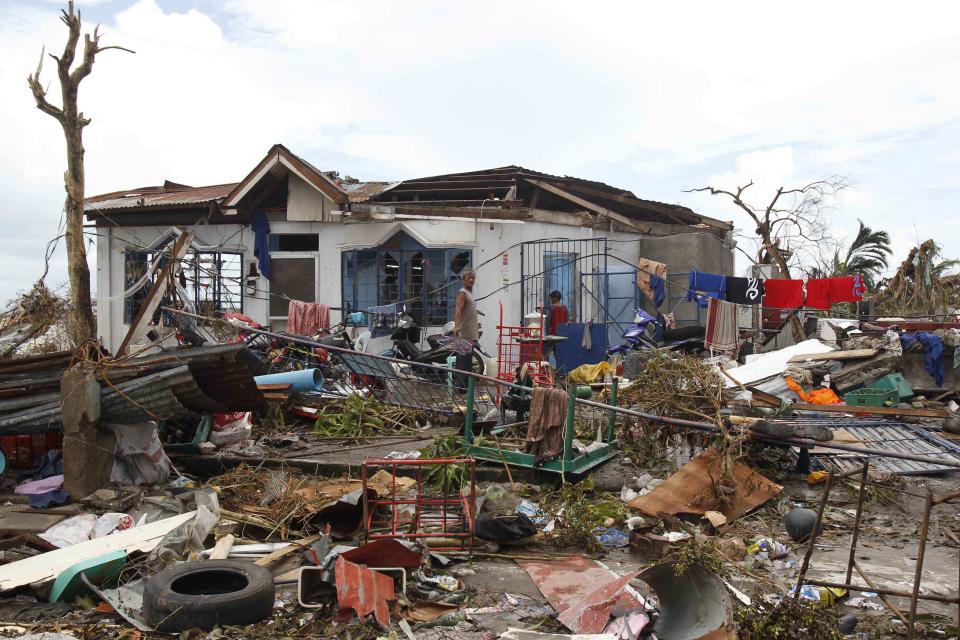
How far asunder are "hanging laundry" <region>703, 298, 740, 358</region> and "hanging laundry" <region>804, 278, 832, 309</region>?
2.25 m

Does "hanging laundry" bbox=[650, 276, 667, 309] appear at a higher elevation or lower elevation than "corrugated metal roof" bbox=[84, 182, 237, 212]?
lower

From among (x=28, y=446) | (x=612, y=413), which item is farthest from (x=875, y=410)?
(x=28, y=446)

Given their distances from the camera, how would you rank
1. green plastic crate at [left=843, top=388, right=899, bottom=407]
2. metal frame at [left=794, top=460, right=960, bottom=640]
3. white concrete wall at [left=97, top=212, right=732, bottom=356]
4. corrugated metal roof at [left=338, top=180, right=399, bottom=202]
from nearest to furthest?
1. metal frame at [left=794, top=460, right=960, bottom=640]
2. green plastic crate at [left=843, top=388, right=899, bottom=407]
3. white concrete wall at [left=97, top=212, right=732, bottom=356]
4. corrugated metal roof at [left=338, top=180, right=399, bottom=202]

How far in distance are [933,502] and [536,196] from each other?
45.4 feet

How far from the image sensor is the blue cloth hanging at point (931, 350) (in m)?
12.2

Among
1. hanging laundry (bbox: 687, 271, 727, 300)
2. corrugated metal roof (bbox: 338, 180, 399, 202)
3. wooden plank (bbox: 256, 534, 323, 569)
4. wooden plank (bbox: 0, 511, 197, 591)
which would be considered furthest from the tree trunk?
hanging laundry (bbox: 687, 271, 727, 300)

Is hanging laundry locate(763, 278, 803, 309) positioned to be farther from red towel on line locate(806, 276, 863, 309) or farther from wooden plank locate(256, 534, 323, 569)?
wooden plank locate(256, 534, 323, 569)

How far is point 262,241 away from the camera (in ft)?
52.2

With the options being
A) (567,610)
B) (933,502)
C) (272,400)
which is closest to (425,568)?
(567,610)

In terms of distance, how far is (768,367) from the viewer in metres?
11.9

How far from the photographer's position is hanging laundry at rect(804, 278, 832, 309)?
49.3 ft

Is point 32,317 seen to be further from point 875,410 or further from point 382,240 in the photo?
point 875,410

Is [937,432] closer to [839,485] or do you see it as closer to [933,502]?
[839,485]

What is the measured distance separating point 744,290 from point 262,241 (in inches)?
383
